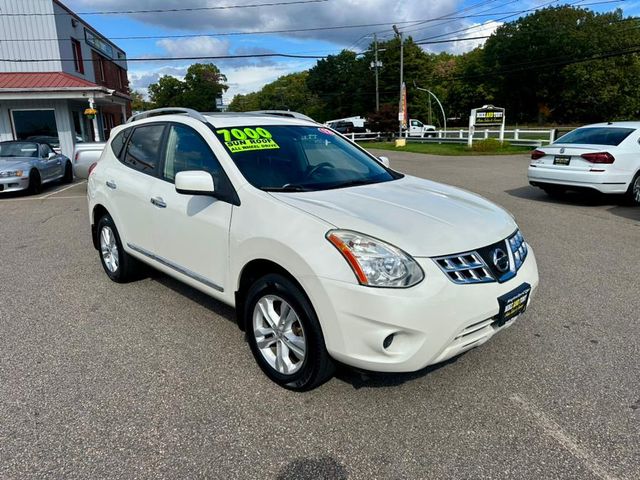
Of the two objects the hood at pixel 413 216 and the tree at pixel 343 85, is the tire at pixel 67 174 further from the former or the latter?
the tree at pixel 343 85

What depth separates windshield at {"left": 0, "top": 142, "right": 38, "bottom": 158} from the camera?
13.3 meters

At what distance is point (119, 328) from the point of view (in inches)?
161

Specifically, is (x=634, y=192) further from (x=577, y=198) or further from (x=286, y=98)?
(x=286, y=98)

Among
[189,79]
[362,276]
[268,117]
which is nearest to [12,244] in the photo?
[268,117]

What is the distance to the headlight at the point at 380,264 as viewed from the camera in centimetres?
256

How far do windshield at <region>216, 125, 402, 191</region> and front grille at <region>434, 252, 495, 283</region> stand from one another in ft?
3.86

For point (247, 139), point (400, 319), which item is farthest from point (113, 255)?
point (400, 319)

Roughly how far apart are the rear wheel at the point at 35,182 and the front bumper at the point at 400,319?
1218 centimetres

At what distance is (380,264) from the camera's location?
8.51 feet

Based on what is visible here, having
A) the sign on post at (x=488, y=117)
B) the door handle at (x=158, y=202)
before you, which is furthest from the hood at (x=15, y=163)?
the sign on post at (x=488, y=117)

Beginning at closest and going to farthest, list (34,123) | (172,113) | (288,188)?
(288,188)
(172,113)
(34,123)

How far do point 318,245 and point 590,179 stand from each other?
7941 mm

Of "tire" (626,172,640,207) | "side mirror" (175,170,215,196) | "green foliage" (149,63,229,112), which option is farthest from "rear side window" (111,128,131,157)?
"green foliage" (149,63,229,112)

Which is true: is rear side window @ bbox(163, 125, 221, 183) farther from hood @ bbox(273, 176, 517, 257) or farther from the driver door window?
the driver door window
